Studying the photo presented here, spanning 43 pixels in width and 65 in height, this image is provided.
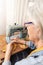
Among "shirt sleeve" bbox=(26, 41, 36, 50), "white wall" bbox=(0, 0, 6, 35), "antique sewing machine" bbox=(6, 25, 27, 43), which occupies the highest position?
"white wall" bbox=(0, 0, 6, 35)

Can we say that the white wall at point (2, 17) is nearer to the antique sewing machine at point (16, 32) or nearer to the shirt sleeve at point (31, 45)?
the antique sewing machine at point (16, 32)

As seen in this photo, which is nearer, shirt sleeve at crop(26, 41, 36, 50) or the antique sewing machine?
shirt sleeve at crop(26, 41, 36, 50)

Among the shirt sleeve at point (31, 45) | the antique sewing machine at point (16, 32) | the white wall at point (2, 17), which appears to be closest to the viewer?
the shirt sleeve at point (31, 45)

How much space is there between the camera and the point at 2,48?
4.88 ft

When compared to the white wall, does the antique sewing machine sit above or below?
below

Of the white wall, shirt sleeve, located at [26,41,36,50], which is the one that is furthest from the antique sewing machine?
the white wall

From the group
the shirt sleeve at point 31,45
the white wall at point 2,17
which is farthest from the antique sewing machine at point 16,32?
the white wall at point 2,17

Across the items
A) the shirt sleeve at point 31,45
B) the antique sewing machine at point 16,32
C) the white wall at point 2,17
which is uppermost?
the white wall at point 2,17

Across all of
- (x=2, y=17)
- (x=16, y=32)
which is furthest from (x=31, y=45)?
(x=2, y=17)

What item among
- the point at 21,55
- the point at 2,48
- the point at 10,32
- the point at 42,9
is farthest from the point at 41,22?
the point at 10,32

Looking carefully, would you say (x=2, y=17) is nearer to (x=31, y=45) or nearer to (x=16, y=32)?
(x=16, y=32)

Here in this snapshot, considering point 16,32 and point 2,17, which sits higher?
point 2,17

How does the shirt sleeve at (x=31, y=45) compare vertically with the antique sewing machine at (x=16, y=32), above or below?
below

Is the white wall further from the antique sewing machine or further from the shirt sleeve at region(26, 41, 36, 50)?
the shirt sleeve at region(26, 41, 36, 50)
